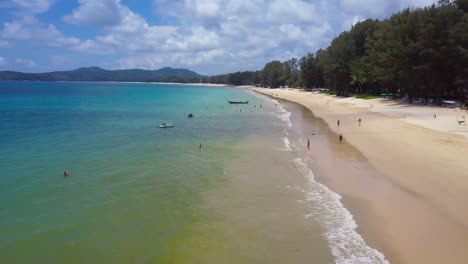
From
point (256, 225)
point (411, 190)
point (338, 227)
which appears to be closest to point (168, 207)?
point (256, 225)

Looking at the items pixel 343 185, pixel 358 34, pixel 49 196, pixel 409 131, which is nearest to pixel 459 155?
pixel 343 185

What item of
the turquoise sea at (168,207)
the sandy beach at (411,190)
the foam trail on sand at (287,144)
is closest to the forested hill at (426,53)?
the sandy beach at (411,190)

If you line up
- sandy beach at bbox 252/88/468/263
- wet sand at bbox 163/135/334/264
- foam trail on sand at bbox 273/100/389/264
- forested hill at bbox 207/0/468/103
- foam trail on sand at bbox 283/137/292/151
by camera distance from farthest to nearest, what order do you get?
1. forested hill at bbox 207/0/468/103
2. foam trail on sand at bbox 283/137/292/151
3. sandy beach at bbox 252/88/468/263
4. wet sand at bbox 163/135/334/264
5. foam trail on sand at bbox 273/100/389/264

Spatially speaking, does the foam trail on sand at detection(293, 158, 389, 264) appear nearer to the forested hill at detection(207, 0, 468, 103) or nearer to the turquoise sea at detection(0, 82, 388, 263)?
the turquoise sea at detection(0, 82, 388, 263)

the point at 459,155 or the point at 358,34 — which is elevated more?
the point at 358,34

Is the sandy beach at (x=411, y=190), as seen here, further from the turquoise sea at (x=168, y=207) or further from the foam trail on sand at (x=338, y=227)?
the turquoise sea at (x=168, y=207)

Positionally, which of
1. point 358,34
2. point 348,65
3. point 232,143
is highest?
point 358,34

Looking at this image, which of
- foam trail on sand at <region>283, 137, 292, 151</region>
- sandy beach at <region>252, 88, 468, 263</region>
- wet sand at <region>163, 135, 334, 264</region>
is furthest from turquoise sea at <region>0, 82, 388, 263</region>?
sandy beach at <region>252, 88, 468, 263</region>

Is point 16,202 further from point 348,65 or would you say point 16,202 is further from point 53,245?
point 348,65
